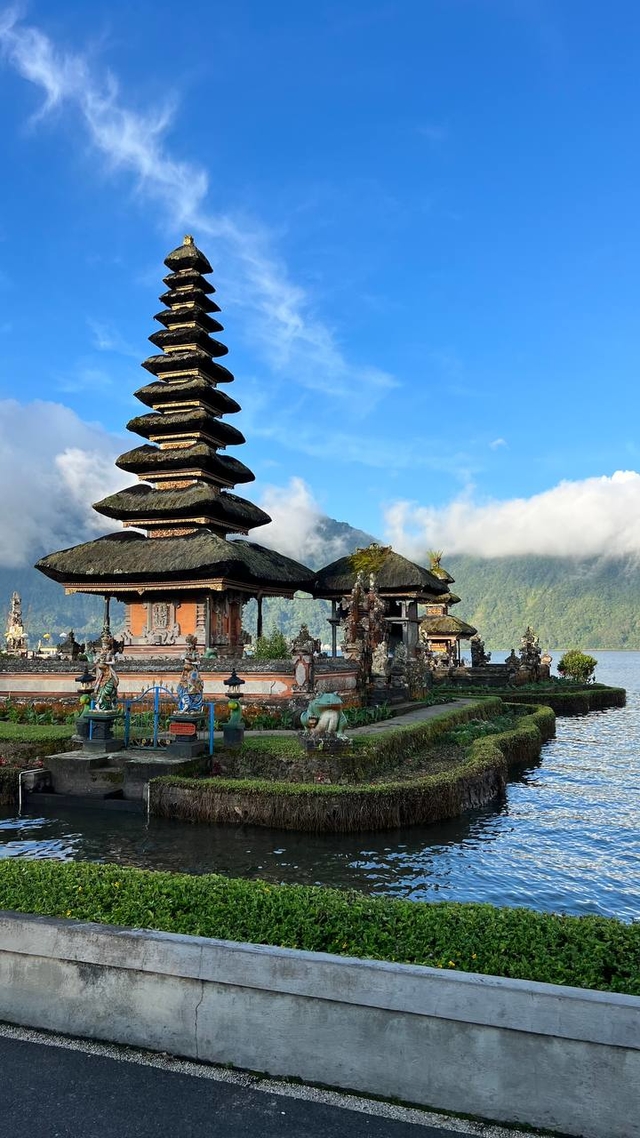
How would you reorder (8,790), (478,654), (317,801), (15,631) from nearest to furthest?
1. (317,801)
2. (8,790)
3. (15,631)
4. (478,654)

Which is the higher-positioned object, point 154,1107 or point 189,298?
point 189,298

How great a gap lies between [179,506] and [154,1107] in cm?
3395

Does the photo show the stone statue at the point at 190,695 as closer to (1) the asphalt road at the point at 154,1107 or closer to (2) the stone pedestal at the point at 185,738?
(2) the stone pedestal at the point at 185,738

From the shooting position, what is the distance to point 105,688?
21469 mm

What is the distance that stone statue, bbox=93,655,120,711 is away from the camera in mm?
21328

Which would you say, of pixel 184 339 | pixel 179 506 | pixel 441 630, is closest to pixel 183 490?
pixel 179 506

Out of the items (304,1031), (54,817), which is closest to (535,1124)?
(304,1031)

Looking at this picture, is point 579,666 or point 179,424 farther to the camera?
point 579,666

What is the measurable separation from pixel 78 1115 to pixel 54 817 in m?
14.6

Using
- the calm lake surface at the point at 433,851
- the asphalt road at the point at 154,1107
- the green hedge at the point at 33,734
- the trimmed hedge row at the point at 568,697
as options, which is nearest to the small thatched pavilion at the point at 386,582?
the trimmed hedge row at the point at 568,697

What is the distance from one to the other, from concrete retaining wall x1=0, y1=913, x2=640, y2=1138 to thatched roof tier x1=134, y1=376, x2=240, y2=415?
37.7 meters

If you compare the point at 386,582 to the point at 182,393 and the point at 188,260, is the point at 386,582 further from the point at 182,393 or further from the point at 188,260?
the point at 188,260

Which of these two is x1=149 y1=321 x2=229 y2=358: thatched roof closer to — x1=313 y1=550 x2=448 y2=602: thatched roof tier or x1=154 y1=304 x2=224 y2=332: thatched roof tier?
x1=154 y1=304 x2=224 y2=332: thatched roof tier

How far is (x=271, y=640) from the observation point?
1292 inches
